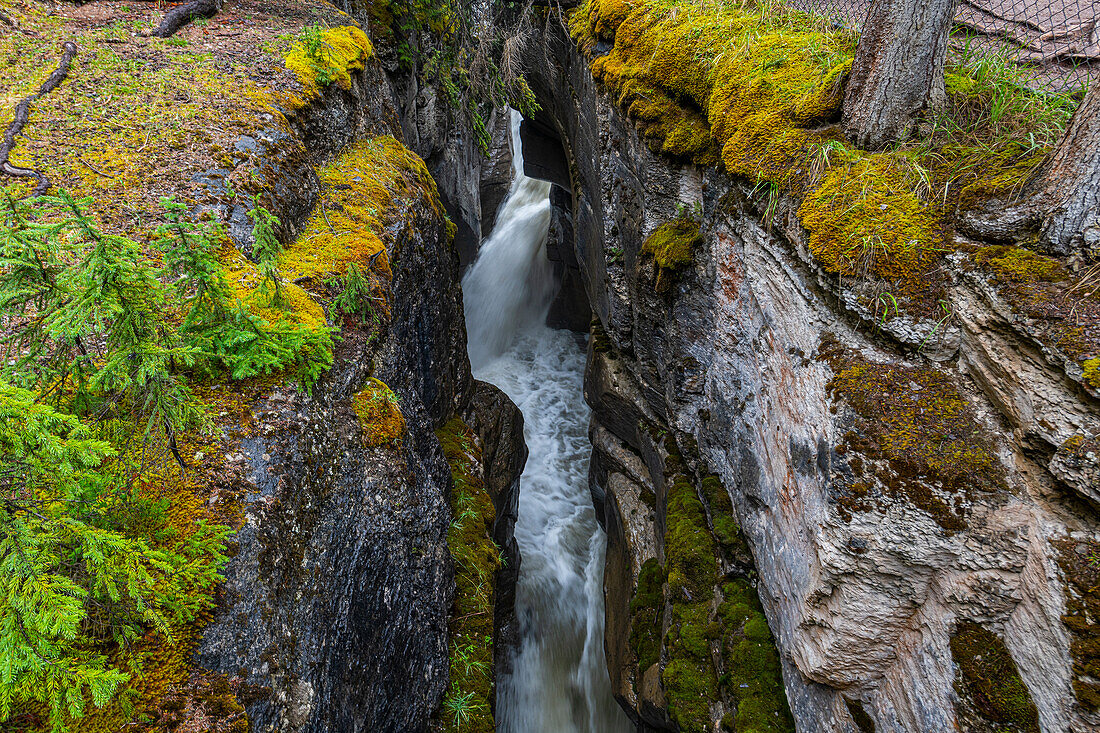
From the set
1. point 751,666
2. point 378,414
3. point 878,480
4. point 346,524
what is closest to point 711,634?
point 751,666

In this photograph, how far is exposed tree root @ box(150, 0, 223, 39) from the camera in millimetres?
7117

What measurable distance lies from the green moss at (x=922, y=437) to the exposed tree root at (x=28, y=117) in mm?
6643

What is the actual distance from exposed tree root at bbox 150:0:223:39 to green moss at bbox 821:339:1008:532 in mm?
10045

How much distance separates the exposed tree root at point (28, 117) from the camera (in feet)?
13.6

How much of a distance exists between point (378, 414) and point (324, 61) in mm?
5452

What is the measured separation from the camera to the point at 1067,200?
2.68 meters

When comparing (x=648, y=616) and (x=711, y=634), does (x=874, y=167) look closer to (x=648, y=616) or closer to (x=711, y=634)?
(x=711, y=634)

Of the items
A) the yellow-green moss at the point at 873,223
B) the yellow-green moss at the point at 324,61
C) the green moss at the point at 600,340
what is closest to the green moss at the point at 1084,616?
the yellow-green moss at the point at 873,223

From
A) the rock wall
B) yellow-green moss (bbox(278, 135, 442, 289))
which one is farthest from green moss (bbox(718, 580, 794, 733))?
yellow-green moss (bbox(278, 135, 442, 289))

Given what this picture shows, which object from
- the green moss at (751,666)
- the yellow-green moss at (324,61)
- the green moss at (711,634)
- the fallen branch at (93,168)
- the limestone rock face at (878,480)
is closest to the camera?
the limestone rock face at (878,480)

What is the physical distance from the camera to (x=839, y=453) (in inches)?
131

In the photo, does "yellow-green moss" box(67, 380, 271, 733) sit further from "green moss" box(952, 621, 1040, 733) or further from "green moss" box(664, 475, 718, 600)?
"green moss" box(664, 475, 718, 600)

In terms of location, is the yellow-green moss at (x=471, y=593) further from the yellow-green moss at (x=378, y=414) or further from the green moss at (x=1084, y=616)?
the green moss at (x=1084, y=616)

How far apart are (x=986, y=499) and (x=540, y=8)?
433 inches
